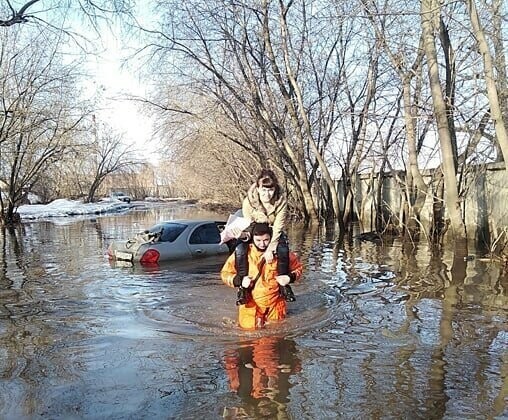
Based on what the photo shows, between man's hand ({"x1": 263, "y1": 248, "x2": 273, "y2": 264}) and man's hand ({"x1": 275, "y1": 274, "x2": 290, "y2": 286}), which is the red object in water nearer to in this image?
man's hand ({"x1": 263, "y1": 248, "x2": 273, "y2": 264})

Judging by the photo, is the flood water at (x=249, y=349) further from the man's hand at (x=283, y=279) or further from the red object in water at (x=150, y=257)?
the red object in water at (x=150, y=257)

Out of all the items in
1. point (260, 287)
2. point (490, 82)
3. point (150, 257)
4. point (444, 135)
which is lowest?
point (150, 257)

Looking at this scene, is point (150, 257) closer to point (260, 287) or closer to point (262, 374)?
point (260, 287)

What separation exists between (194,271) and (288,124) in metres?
17.0

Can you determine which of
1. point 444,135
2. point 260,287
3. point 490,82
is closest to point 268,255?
point 260,287

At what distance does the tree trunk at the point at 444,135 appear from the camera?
15.2 m

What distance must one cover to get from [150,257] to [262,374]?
762 cm

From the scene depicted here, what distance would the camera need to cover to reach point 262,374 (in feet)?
18.1

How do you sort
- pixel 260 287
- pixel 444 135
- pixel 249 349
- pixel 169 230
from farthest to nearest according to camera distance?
pixel 444 135 < pixel 169 230 < pixel 260 287 < pixel 249 349

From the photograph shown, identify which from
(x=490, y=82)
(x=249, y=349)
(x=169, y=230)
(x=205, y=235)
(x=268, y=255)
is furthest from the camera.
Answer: (x=205, y=235)

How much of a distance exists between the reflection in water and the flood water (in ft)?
0.05

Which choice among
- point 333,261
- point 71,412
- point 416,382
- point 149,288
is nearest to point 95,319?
point 149,288

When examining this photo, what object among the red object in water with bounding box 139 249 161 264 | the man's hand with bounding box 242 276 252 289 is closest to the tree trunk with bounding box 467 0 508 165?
the man's hand with bounding box 242 276 252 289

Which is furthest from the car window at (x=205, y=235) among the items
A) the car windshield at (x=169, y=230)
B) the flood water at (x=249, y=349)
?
the flood water at (x=249, y=349)
